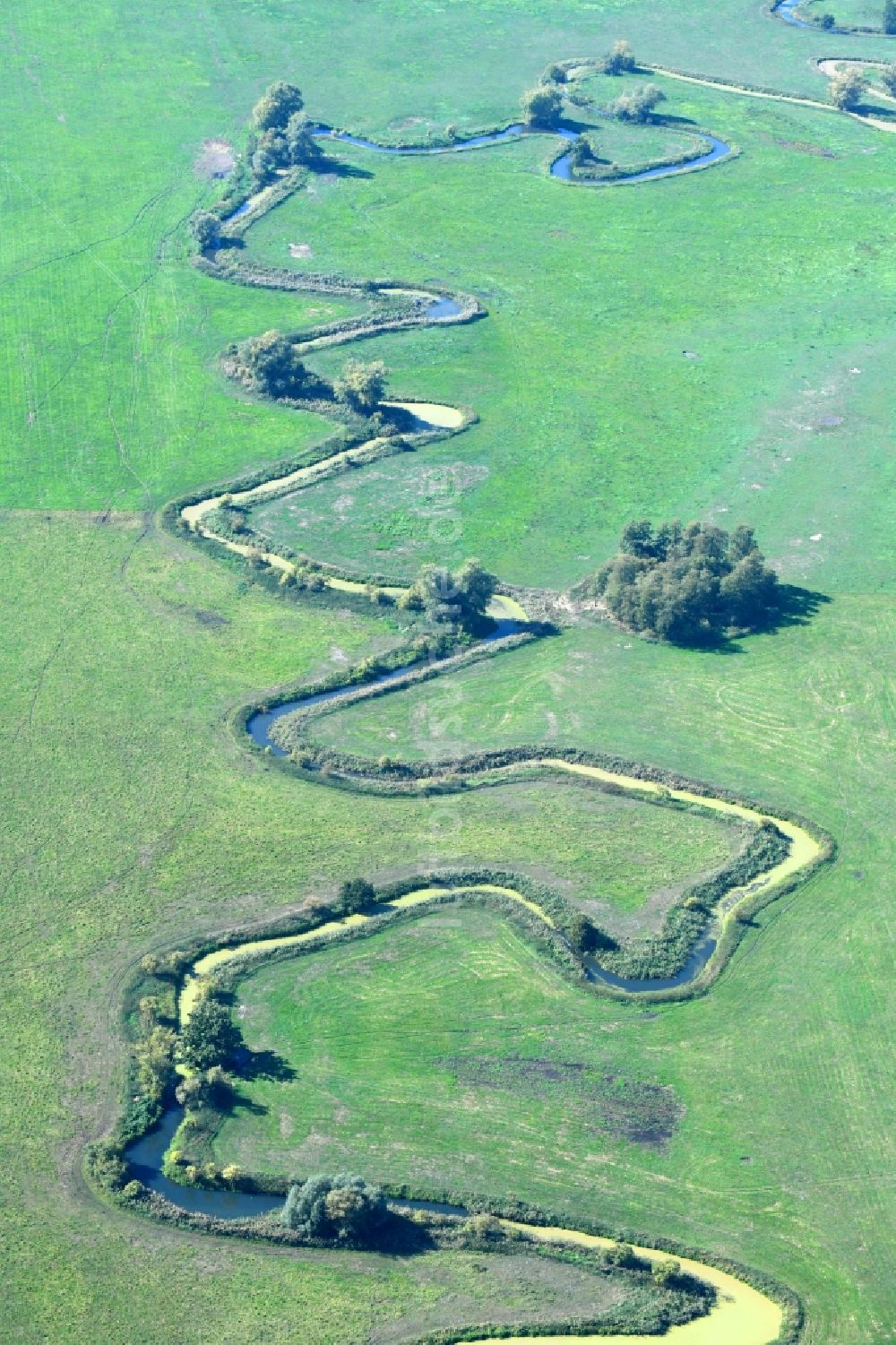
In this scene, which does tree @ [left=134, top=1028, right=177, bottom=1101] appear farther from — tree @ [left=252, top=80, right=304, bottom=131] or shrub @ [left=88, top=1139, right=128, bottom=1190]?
tree @ [left=252, top=80, right=304, bottom=131]

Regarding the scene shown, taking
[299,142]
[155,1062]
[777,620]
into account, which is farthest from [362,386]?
[155,1062]

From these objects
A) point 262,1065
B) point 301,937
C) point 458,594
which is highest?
point 458,594

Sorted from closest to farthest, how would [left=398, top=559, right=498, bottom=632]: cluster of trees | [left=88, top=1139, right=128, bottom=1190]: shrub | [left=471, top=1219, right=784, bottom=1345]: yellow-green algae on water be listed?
[left=471, top=1219, right=784, bottom=1345]: yellow-green algae on water, [left=88, top=1139, right=128, bottom=1190]: shrub, [left=398, top=559, right=498, bottom=632]: cluster of trees

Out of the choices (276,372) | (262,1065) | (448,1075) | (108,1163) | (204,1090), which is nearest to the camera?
(108,1163)

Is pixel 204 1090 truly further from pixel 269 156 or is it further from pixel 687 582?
pixel 269 156

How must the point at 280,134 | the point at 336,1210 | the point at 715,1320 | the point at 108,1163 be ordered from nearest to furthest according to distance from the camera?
the point at 715,1320, the point at 336,1210, the point at 108,1163, the point at 280,134

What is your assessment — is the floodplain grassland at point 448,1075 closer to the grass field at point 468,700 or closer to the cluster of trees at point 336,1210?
the grass field at point 468,700

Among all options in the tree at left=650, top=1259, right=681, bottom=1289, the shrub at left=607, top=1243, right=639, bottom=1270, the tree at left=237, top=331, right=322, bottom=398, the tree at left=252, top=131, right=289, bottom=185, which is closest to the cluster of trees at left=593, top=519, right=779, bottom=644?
the tree at left=237, top=331, right=322, bottom=398
